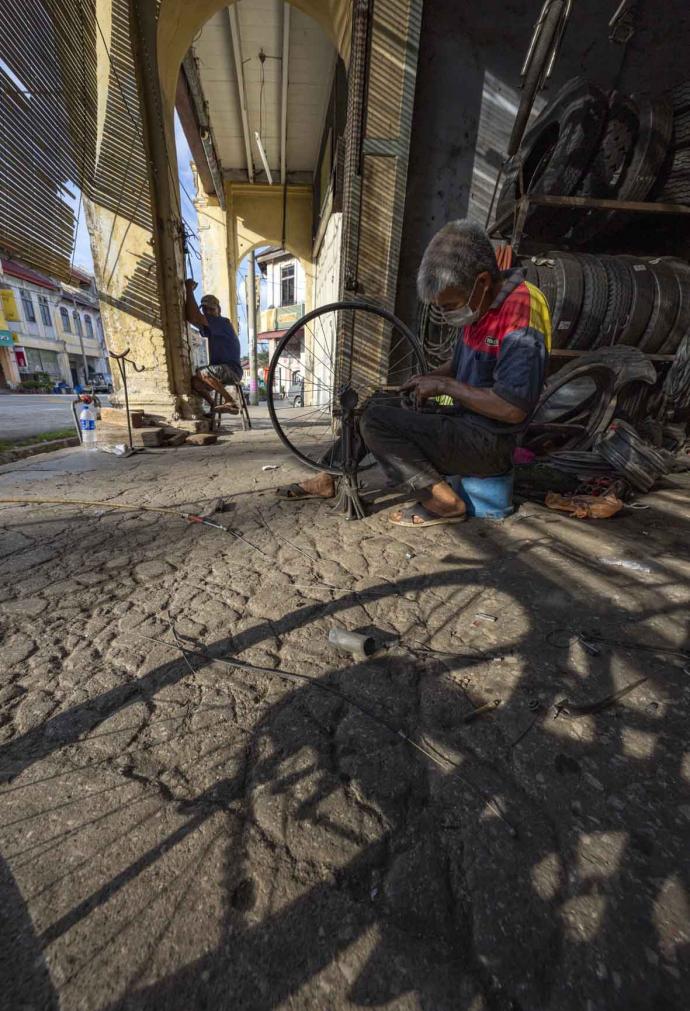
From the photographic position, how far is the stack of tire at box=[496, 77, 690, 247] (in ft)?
12.5

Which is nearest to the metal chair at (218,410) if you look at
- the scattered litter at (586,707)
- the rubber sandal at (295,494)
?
the rubber sandal at (295,494)

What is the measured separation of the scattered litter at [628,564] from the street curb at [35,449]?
5.63 meters

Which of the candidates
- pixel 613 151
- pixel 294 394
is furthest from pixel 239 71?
pixel 613 151

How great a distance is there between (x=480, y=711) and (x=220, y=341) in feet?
21.3

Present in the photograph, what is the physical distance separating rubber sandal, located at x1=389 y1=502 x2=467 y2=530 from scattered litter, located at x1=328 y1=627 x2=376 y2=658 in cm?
120

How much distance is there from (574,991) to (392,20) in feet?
21.1

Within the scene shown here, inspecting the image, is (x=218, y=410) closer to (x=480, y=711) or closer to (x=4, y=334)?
(x=480, y=711)

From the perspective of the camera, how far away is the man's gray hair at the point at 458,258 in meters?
2.11

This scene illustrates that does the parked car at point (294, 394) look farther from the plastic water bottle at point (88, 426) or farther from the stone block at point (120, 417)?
the plastic water bottle at point (88, 426)

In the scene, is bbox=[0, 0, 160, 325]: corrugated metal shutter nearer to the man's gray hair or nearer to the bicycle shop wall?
the bicycle shop wall

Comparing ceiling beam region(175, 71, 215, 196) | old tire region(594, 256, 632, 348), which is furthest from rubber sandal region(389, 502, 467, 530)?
ceiling beam region(175, 71, 215, 196)

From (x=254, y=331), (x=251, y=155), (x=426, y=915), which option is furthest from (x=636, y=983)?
(x=254, y=331)

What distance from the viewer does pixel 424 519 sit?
2.64 metres

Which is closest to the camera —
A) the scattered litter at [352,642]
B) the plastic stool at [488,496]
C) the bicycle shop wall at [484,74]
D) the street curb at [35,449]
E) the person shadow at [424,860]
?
the person shadow at [424,860]
